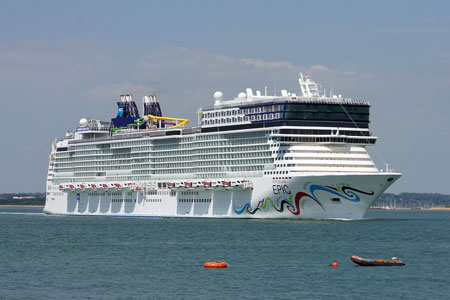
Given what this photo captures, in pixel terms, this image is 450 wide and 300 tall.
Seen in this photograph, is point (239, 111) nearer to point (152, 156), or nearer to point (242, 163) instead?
point (242, 163)

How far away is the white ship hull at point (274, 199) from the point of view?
301 ft

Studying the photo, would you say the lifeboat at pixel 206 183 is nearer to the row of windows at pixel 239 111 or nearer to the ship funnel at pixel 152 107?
the row of windows at pixel 239 111

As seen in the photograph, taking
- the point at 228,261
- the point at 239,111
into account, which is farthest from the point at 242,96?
the point at 228,261

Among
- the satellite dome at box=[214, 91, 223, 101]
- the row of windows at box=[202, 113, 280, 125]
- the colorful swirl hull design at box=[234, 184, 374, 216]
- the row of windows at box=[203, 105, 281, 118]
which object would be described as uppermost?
the satellite dome at box=[214, 91, 223, 101]

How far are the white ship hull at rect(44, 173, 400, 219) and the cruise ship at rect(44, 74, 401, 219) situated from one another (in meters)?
0.12

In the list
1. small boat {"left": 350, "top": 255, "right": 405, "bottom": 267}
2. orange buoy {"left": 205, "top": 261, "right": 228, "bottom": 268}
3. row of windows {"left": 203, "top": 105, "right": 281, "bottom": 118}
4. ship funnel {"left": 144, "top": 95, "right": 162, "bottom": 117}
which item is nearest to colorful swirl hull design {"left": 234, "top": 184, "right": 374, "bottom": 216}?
row of windows {"left": 203, "top": 105, "right": 281, "bottom": 118}

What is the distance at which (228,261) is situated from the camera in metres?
61.8

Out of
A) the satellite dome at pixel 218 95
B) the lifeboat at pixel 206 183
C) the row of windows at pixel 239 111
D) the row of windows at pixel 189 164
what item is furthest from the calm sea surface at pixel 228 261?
the satellite dome at pixel 218 95

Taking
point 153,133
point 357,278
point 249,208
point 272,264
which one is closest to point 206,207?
point 249,208

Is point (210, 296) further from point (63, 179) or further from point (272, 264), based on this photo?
point (63, 179)

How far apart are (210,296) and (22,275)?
14.6m

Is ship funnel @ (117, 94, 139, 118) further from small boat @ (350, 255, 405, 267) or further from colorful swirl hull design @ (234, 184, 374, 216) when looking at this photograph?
small boat @ (350, 255, 405, 267)

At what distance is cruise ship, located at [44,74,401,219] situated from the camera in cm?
9362

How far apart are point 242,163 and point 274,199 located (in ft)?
31.5
